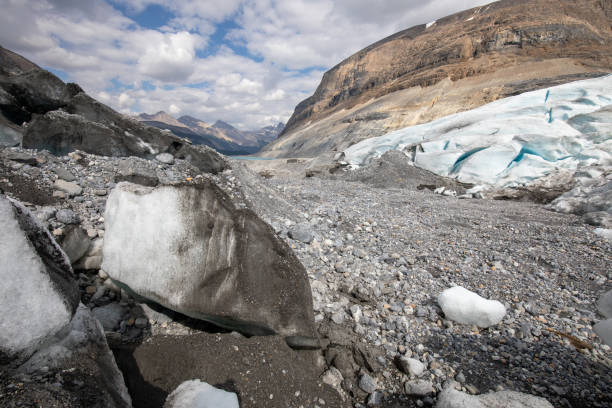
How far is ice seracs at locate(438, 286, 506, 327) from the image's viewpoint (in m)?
3.23

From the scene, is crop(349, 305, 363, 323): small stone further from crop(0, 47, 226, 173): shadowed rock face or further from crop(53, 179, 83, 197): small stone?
crop(0, 47, 226, 173): shadowed rock face

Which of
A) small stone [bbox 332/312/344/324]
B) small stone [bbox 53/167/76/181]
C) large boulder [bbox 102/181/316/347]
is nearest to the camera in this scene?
large boulder [bbox 102/181/316/347]

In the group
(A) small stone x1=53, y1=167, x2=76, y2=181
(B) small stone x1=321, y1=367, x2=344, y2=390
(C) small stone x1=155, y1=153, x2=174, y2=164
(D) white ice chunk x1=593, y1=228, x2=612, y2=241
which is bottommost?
(B) small stone x1=321, y1=367, x2=344, y2=390

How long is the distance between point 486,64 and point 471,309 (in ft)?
156

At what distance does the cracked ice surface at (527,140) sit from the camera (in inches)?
525

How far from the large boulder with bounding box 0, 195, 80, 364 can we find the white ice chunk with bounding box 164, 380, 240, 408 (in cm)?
87

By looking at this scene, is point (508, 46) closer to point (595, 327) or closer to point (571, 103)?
point (571, 103)

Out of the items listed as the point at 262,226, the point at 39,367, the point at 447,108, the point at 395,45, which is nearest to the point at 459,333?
the point at 262,226

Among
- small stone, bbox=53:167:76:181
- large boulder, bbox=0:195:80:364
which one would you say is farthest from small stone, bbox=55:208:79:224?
large boulder, bbox=0:195:80:364

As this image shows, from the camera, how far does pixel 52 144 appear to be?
4.86 m

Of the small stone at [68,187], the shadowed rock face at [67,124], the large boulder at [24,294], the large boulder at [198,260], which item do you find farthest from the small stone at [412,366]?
the shadowed rock face at [67,124]

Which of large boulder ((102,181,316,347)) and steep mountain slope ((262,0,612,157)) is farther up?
Result: steep mountain slope ((262,0,612,157))

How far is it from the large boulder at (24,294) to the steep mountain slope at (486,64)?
3682 centimetres

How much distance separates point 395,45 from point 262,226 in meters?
77.3
